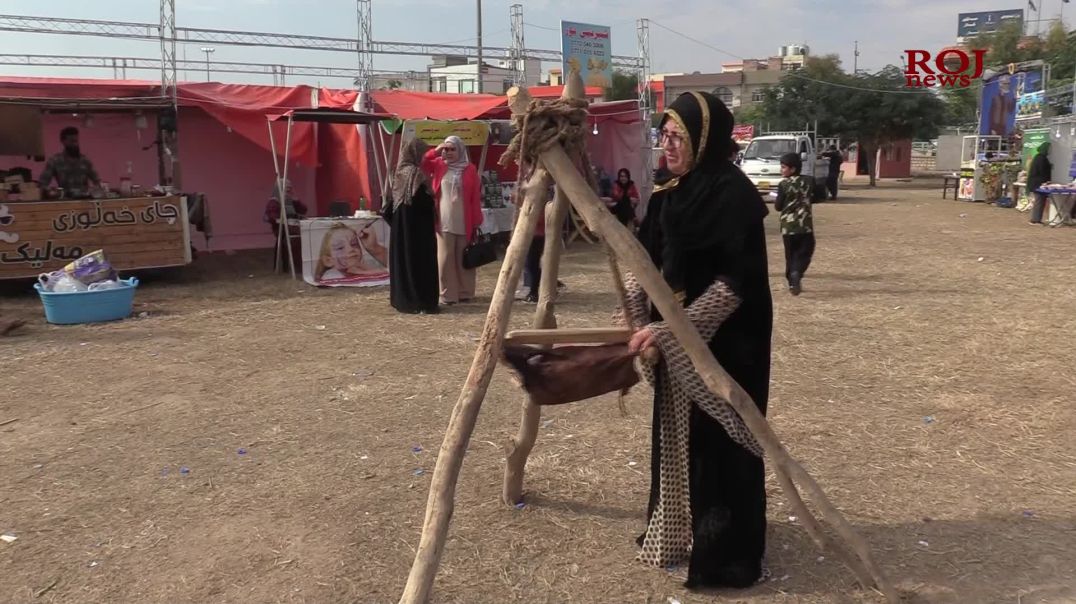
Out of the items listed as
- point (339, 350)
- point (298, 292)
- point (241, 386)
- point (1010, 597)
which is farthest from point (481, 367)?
point (298, 292)

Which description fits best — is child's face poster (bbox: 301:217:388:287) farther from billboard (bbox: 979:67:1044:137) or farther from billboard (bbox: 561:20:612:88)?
billboard (bbox: 979:67:1044:137)

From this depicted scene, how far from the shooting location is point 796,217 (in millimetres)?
8812

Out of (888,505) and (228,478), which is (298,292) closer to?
(228,478)

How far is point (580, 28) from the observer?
56.2ft

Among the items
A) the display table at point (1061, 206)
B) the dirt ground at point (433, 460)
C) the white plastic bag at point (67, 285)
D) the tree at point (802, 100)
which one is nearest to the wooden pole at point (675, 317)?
the dirt ground at point (433, 460)

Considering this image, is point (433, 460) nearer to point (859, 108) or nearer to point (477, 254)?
point (477, 254)

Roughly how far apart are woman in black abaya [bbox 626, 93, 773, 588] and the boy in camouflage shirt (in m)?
6.17

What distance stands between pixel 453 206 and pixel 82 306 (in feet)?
11.8

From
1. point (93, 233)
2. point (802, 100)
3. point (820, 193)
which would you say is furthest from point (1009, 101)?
point (93, 233)

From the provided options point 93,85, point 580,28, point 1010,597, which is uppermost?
point 580,28

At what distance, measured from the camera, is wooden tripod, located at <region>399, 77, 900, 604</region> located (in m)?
2.59

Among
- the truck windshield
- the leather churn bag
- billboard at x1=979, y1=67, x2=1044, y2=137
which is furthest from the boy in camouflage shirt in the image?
billboard at x1=979, y1=67, x2=1044, y2=137

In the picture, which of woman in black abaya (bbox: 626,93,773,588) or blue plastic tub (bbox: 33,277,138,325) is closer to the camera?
woman in black abaya (bbox: 626,93,773,588)

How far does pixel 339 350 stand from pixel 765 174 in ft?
53.3
